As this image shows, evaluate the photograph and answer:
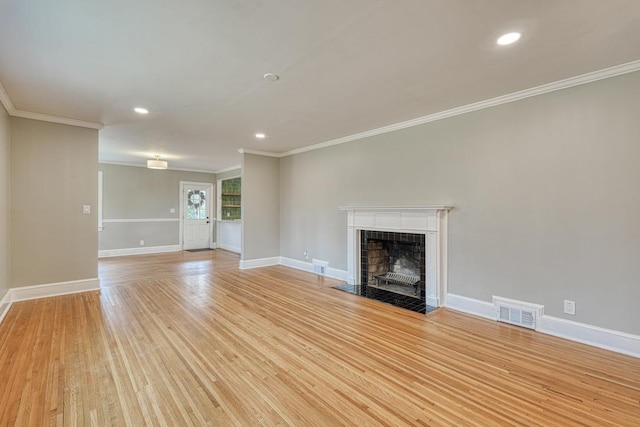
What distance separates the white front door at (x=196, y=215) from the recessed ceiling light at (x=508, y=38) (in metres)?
8.83

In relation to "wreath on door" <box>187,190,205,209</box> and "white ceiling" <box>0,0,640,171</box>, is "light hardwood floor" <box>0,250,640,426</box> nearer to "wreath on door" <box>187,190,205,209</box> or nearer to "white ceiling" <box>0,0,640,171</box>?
"white ceiling" <box>0,0,640,171</box>

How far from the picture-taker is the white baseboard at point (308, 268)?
5.29 metres

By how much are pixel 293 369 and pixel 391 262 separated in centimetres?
294

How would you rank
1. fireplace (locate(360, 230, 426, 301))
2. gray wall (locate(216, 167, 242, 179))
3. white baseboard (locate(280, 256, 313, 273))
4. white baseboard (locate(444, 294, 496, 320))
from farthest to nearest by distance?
gray wall (locate(216, 167, 242, 179))
white baseboard (locate(280, 256, 313, 273))
fireplace (locate(360, 230, 426, 301))
white baseboard (locate(444, 294, 496, 320))

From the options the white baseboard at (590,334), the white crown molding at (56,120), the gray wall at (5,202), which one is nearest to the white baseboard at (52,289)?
the gray wall at (5,202)

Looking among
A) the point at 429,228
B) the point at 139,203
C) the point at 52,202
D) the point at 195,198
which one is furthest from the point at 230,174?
the point at 429,228

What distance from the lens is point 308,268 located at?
5.99 metres

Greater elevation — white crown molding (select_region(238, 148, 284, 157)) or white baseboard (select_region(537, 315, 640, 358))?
white crown molding (select_region(238, 148, 284, 157))

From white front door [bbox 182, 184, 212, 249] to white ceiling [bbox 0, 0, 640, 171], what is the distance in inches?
209

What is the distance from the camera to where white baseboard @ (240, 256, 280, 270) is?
20.2ft

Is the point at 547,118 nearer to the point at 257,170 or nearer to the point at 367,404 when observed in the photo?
the point at 367,404

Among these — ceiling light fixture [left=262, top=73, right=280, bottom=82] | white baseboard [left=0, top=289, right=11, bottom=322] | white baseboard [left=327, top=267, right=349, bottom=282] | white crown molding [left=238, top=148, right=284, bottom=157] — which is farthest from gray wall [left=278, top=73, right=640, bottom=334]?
white baseboard [left=0, top=289, right=11, bottom=322]

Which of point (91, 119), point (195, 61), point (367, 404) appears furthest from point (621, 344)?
point (91, 119)

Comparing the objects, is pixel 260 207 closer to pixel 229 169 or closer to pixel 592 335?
pixel 229 169
